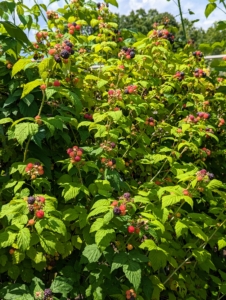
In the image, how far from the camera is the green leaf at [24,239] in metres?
1.93

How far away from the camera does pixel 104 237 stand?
205 cm

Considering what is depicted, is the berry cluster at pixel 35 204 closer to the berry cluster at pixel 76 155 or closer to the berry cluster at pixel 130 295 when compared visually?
the berry cluster at pixel 76 155

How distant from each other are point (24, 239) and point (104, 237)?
417 mm

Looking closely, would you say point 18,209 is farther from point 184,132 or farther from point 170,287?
point 184,132

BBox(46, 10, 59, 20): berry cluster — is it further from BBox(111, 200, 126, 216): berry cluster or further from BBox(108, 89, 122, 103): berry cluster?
BBox(111, 200, 126, 216): berry cluster

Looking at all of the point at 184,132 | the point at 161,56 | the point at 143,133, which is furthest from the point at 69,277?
the point at 161,56

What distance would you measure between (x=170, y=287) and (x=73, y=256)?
2.37 feet

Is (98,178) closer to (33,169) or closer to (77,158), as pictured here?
(77,158)

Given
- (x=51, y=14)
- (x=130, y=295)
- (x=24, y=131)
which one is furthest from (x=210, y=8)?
(x=130, y=295)

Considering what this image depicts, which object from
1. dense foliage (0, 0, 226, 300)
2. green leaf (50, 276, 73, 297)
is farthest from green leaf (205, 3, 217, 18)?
green leaf (50, 276, 73, 297)

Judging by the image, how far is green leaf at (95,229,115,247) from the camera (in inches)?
79.7

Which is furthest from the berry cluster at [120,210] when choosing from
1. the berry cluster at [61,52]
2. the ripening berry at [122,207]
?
the berry cluster at [61,52]

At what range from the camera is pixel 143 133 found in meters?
2.96

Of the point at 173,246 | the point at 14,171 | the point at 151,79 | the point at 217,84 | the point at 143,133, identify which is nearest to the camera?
the point at 14,171
